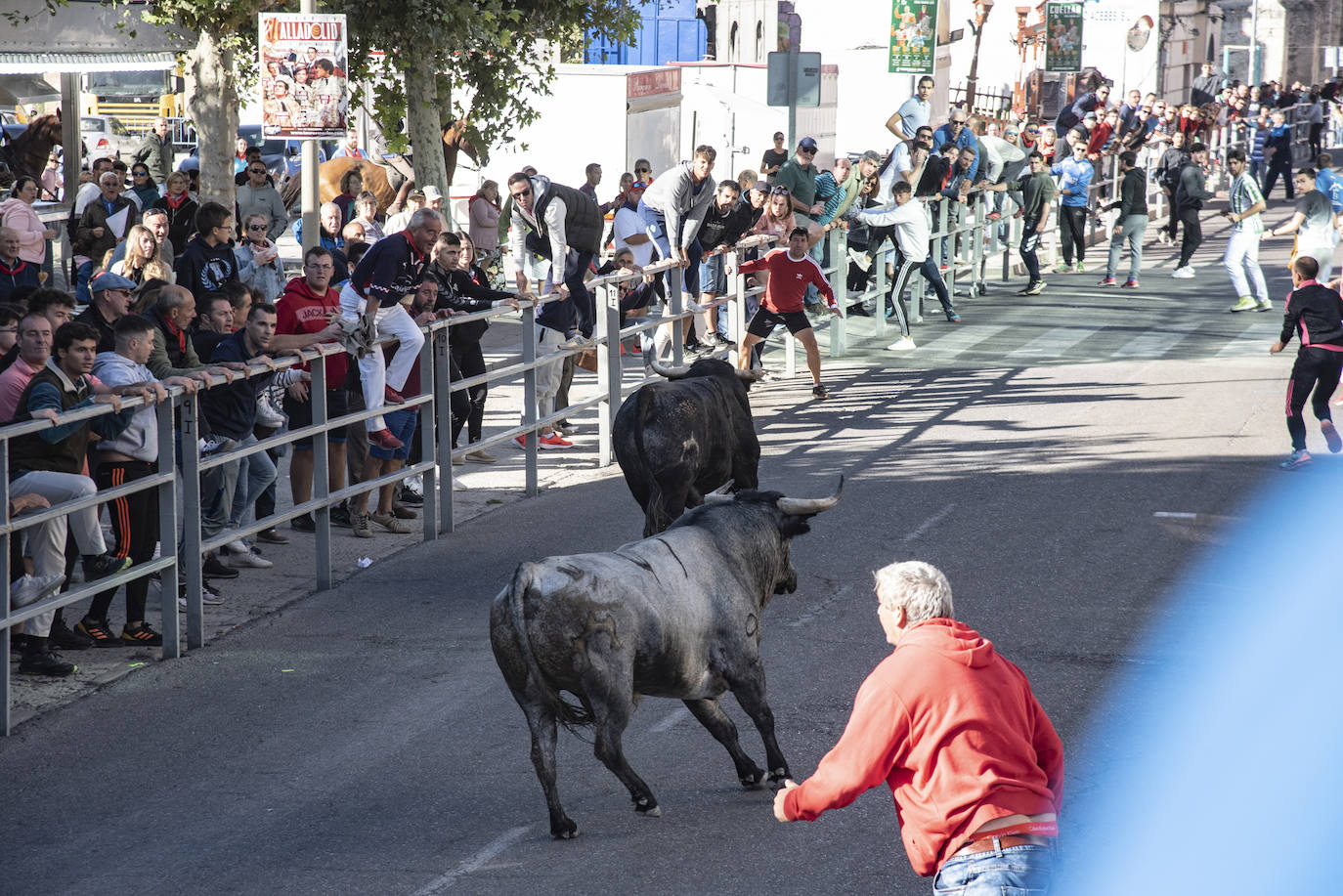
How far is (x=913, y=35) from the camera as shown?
88.3ft

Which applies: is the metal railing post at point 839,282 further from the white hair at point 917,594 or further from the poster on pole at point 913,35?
the white hair at point 917,594

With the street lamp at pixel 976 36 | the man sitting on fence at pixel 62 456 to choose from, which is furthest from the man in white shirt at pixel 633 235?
the street lamp at pixel 976 36

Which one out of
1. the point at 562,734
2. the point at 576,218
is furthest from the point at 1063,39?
the point at 562,734

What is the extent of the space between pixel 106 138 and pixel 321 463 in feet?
97.9

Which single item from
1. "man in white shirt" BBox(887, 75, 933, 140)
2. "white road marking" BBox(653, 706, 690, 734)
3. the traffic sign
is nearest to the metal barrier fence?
"white road marking" BBox(653, 706, 690, 734)

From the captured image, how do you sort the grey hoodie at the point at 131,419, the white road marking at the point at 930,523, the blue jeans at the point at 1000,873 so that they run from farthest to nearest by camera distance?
1. the white road marking at the point at 930,523
2. the grey hoodie at the point at 131,419
3. the blue jeans at the point at 1000,873

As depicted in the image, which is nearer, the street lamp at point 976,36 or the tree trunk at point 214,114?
the tree trunk at point 214,114

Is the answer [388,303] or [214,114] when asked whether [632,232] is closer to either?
[214,114]

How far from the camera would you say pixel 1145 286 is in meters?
26.0

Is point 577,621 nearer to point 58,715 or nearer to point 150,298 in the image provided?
point 58,715

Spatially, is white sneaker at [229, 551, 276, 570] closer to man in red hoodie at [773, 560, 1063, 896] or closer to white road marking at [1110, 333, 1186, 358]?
man in red hoodie at [773, 560, 1063, 896]

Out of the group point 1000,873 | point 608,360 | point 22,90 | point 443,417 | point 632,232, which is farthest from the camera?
point 22,90

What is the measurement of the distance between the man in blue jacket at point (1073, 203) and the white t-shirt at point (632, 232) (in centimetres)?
944

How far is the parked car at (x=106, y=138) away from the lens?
33.5 metres
